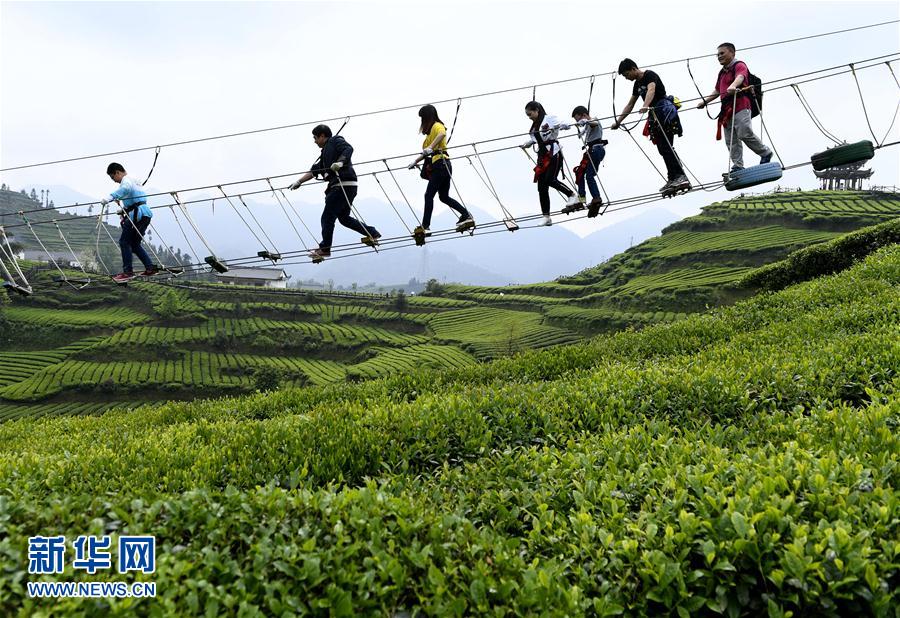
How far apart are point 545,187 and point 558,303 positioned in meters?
56.6

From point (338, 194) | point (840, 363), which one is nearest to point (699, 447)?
point (840, 363)

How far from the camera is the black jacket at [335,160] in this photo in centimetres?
987

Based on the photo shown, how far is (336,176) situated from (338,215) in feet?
2.74

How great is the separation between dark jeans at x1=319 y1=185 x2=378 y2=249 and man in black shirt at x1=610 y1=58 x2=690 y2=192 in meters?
5.52

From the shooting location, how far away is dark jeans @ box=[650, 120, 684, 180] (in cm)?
Result: 965

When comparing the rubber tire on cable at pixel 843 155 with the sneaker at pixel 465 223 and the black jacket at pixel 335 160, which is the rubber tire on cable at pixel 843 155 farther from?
the black jacket at pixel 335 160

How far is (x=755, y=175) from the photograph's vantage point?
945cm

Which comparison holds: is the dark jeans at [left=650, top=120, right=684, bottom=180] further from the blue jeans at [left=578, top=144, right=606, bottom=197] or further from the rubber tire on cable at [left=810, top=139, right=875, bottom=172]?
the rubber tire on cable at [left=810, top=139, right=875, bottom=172]

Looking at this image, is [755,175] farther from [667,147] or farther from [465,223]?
[465,223]

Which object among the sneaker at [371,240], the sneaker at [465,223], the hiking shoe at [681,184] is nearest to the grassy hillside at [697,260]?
the hiking shoe at [681,184]

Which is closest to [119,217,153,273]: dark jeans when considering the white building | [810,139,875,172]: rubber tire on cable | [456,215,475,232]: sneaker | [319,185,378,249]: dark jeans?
[319,185,378,249]: dark jeans

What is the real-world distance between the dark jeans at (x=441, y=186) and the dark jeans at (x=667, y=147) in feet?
13.4

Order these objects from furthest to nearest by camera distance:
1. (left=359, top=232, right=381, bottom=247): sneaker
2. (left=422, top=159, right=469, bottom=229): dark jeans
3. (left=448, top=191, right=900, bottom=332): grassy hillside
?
(left=448, top=191, right=900, bottom=332): grassy hillside, (left=359, top=232, right=381, bottom=247): sneaker, (left=422, top=159, right=469, bottom=229): dark jeans

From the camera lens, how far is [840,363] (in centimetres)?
702
